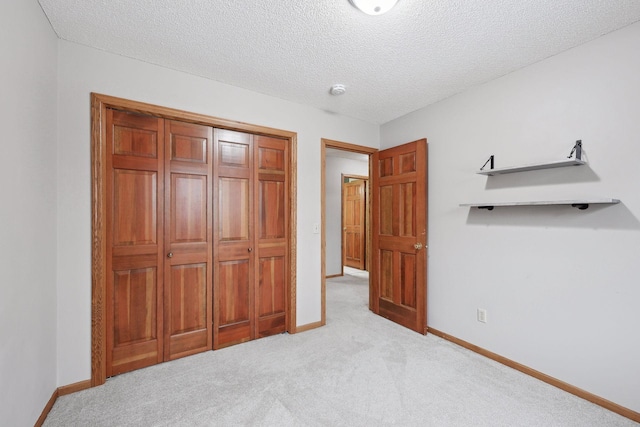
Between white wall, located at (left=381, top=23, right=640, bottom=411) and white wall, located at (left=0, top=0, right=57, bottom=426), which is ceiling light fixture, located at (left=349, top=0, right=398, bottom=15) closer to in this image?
white wall, located at (left=381, top=23, right=640, bottom=411)

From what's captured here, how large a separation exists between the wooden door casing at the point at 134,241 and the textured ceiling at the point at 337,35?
0.64 metres

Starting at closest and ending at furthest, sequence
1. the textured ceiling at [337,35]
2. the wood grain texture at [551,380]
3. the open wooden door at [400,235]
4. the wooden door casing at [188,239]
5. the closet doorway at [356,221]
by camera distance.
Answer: the textured ceiling at [337,35]
the wood grain texture at [551,380]
the wooden door casing at [188,239]
the open wooden door at [400,235]
the closet doorway at [356,221]

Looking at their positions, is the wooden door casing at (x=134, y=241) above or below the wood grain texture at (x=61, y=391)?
above

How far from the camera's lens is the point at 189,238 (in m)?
2.47

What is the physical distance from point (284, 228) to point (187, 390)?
1618 mm

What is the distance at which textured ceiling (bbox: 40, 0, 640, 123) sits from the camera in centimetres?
165

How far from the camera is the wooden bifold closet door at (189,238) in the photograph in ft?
7.20

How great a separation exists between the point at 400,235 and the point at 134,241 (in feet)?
8.67

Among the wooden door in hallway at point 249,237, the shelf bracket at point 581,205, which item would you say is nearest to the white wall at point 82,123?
the wooden door in hallway at point 249,237

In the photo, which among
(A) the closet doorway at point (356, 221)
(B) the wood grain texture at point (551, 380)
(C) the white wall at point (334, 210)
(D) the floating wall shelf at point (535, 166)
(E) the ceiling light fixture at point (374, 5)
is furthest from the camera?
(A) the closet doorway at point (356, 221)

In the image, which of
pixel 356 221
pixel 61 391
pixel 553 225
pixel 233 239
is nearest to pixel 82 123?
pixel 233 239

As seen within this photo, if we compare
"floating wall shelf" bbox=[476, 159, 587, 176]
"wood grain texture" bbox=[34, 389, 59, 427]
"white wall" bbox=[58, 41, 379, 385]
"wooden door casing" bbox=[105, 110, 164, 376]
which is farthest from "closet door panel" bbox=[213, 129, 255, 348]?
"floating wall shelf" bbox=[476, 159, 587, 176]

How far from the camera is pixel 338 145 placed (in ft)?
11.0

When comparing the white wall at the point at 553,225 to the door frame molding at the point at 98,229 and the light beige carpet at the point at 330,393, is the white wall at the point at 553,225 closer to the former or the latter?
the light beige carpet at the point at 330,393
